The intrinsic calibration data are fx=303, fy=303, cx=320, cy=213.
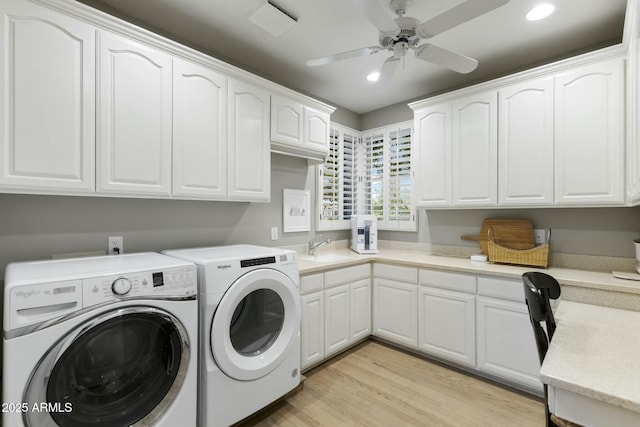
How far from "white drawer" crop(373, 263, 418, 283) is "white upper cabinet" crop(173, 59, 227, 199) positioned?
5.38 feet

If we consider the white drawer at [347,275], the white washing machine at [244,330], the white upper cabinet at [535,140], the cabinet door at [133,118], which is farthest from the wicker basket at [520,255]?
the cabinet door at [133,118]

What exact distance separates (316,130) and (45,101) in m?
1.91

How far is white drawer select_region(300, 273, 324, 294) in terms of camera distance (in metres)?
2.35

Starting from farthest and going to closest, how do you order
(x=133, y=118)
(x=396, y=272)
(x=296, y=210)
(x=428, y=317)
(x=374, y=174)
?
1. (x=374, y=174)
2. (x=296, y=210)
3. (x=396, y=272)
4. (x=428, y=317)
5. (x=133, y=118)

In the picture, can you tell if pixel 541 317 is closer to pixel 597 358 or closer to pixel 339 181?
pixel 597 358

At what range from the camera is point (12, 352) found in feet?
3.60

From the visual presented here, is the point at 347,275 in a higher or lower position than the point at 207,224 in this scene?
lower

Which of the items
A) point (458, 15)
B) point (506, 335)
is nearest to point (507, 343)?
point (506, 335)

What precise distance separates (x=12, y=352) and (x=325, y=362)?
2126 millimetres

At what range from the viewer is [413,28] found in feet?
5.49

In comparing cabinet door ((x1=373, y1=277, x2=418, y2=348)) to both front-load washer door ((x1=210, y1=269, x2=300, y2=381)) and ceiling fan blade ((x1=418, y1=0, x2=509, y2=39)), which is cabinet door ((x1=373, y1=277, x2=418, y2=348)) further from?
ceiling fan blade ((x1=418, y1=0, x2=509, y2=39))

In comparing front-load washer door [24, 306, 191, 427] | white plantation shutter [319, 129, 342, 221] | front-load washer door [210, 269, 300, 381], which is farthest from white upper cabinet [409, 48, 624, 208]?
front-load washer door [24, 306, 191, 427]

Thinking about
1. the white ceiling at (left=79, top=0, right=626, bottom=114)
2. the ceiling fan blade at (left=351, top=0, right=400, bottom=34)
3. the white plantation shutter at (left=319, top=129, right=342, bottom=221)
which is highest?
the white ceiling at (left=79, top=0, right=626, bottom=114)

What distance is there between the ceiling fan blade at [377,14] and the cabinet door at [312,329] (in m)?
1.87
